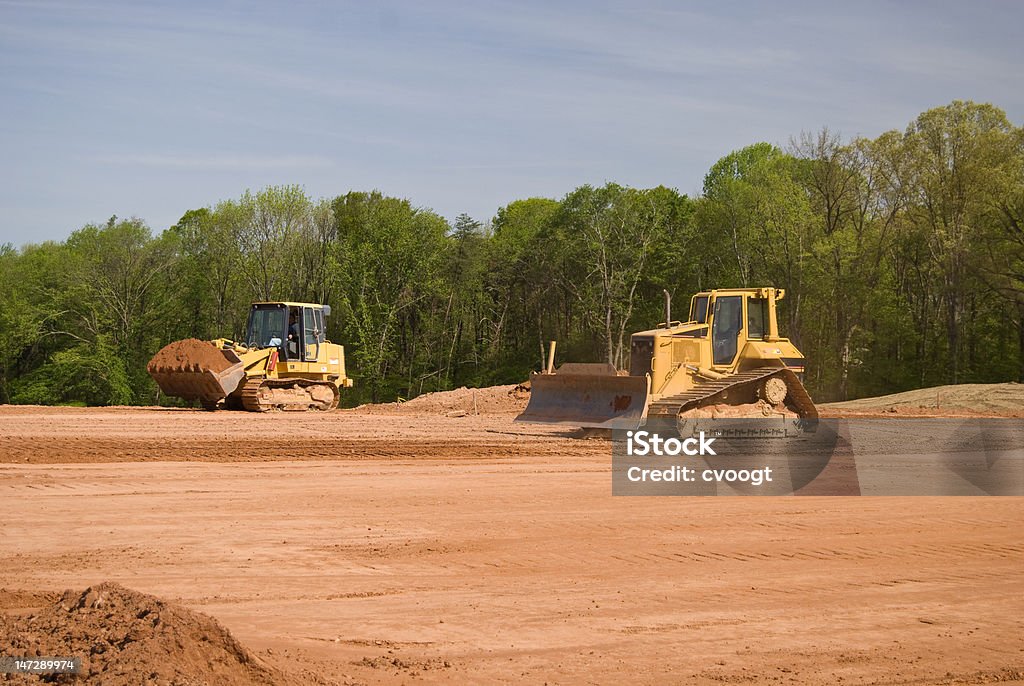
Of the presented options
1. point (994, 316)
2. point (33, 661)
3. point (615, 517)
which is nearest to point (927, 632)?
point (615, 517)

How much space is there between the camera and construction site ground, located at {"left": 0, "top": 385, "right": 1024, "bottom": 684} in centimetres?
625

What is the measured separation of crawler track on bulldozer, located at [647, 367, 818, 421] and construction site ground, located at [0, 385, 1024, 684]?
3.15m

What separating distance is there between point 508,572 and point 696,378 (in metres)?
12.2

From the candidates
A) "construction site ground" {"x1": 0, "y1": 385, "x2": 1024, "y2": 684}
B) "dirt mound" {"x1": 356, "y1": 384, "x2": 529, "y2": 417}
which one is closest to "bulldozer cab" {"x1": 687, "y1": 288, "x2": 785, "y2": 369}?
"construction site ground" {"x1": 0, "y1": 385, "x2": 1024, "y2": 684}

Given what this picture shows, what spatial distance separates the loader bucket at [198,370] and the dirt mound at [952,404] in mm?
16163

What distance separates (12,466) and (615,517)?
8944 mm

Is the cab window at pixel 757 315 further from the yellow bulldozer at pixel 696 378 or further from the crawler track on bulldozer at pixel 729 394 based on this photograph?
the crawler track on bulldozer at pixel 729 394

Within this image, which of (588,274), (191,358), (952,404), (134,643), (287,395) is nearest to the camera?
(134,643)

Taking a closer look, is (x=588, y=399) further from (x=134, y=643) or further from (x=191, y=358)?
Result: (x=134, y=643)

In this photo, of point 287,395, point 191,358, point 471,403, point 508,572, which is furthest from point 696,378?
point 191,358

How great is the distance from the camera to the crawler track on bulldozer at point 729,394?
18.9m

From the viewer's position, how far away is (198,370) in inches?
1041

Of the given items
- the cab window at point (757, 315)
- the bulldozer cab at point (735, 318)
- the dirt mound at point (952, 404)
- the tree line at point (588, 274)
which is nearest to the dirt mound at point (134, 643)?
the bulldozer cab at point (735, 318)

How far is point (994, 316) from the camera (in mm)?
45438
